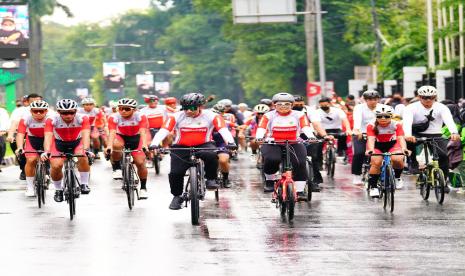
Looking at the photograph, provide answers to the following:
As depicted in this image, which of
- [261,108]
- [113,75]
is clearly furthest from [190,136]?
[113,75]

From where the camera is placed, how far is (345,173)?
2827cm

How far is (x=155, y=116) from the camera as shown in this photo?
29.5 m

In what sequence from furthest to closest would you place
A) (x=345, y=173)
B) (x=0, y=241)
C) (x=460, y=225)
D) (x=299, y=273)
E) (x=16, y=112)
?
(x=345, y=173) → (x=16, y=112) → (x=460, y=225) → (x=0, y=241) → (x=299, y=273)

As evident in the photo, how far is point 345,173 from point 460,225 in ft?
41.0

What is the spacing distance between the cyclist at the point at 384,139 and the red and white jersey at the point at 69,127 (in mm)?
3983

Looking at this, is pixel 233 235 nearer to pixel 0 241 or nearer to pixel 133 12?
pixel 0 241

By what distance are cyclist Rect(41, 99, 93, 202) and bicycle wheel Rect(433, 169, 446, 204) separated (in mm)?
5033

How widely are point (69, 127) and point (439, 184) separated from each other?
5.41 m

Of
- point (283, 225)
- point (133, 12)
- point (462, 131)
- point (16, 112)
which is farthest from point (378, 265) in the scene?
point (133, 12)

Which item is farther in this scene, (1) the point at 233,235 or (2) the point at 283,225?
(2) the point at 283,225

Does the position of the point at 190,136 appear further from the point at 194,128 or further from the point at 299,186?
the point at 299,186

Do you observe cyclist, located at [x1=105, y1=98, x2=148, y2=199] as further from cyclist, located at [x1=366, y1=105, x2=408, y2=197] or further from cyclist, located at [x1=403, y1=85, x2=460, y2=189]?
cyclist, located at [x1=403, y1=85, x2=460, y2=189]

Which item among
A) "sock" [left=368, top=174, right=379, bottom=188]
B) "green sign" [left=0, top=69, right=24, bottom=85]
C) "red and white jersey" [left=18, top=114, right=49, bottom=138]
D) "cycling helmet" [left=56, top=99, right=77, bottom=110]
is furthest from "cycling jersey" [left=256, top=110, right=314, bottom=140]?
"green sign" [left=0, top=69, right=24, bottom=85]

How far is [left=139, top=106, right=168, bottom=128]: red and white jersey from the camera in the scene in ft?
96.3
